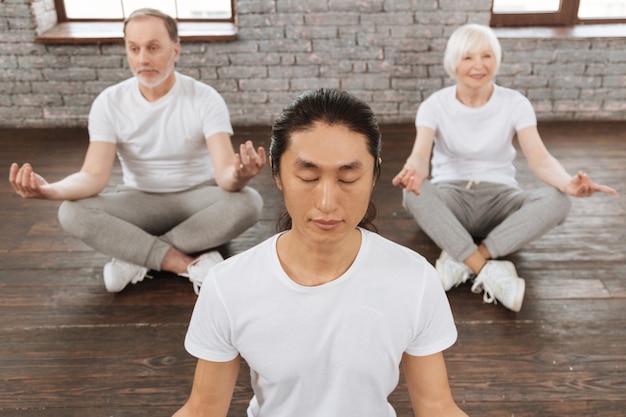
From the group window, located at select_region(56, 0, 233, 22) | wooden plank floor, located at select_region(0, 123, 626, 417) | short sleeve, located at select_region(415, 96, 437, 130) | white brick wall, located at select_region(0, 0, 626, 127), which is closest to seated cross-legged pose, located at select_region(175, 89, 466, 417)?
wooden plank floor, located at select_region(0, 123, 626, 417)

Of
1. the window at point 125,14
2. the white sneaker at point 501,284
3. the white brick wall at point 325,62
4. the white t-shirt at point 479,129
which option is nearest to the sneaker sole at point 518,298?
the white sneaker at point 501,284

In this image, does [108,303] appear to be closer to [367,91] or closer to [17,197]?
[17,197]

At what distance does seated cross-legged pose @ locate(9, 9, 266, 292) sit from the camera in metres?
2.08

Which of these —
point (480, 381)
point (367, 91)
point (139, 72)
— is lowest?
point (480, 381)

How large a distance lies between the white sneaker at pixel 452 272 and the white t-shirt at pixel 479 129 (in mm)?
346

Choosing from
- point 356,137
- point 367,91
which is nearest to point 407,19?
point 367,91

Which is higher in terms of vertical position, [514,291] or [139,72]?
[139,72]

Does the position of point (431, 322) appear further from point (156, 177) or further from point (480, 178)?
point (156, 177)

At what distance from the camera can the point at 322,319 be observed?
996 millimetres

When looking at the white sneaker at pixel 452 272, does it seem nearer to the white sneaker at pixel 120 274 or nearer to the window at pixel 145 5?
the white sneaker at pixel 120 274

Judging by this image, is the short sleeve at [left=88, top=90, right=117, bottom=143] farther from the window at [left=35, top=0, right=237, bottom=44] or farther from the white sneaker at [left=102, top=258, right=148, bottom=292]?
the window at [left=35, top=0, right=237, bottom=44]

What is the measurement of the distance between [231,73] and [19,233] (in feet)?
4.89

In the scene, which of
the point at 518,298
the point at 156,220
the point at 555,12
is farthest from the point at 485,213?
the point at 555,12

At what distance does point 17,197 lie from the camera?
9.14 feet
